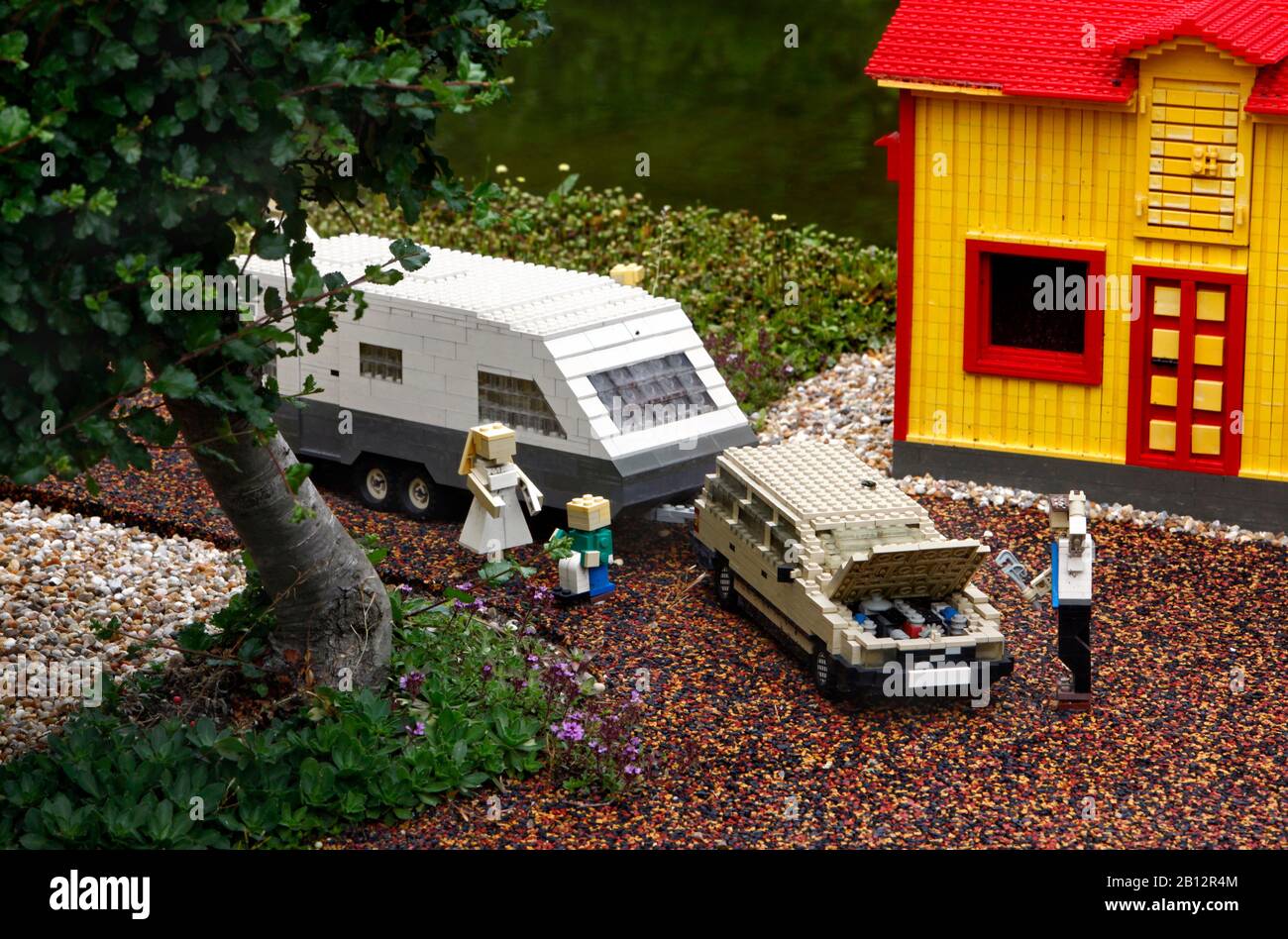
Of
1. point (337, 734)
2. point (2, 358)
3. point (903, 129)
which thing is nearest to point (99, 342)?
point (2, 358)

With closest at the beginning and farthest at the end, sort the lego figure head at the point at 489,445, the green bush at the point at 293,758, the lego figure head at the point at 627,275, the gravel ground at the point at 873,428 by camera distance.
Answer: the green bush at the point at 293,758 < the lego figure head at the point at 489,445 < the gravel ground at the point at 873,428 < the lego figure head at the point at 627,275

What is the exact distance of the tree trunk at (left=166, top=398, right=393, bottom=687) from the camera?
10.1 meters

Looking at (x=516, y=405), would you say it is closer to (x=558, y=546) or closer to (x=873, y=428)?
(x=558, y=546)

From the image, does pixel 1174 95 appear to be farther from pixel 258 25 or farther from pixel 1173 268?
pixel 258 25

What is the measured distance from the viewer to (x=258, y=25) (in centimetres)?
822

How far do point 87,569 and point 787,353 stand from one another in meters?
7.05

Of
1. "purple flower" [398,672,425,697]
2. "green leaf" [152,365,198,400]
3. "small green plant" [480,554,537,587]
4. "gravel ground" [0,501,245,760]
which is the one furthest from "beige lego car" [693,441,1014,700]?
"green leaf" [152,365,198,400]

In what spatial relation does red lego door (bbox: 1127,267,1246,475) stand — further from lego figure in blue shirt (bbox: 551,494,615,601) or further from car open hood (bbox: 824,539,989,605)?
lego figure in blue shirt (bbox: 551,494,615,601)

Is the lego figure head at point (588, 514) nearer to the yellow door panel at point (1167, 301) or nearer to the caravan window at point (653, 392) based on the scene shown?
the caravan window at point (653, 392)

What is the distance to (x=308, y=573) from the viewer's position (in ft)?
34.4

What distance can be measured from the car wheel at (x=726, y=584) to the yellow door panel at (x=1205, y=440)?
3.79 m

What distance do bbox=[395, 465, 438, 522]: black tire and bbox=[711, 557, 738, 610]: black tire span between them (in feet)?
8.44

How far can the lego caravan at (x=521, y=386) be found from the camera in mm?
13227
